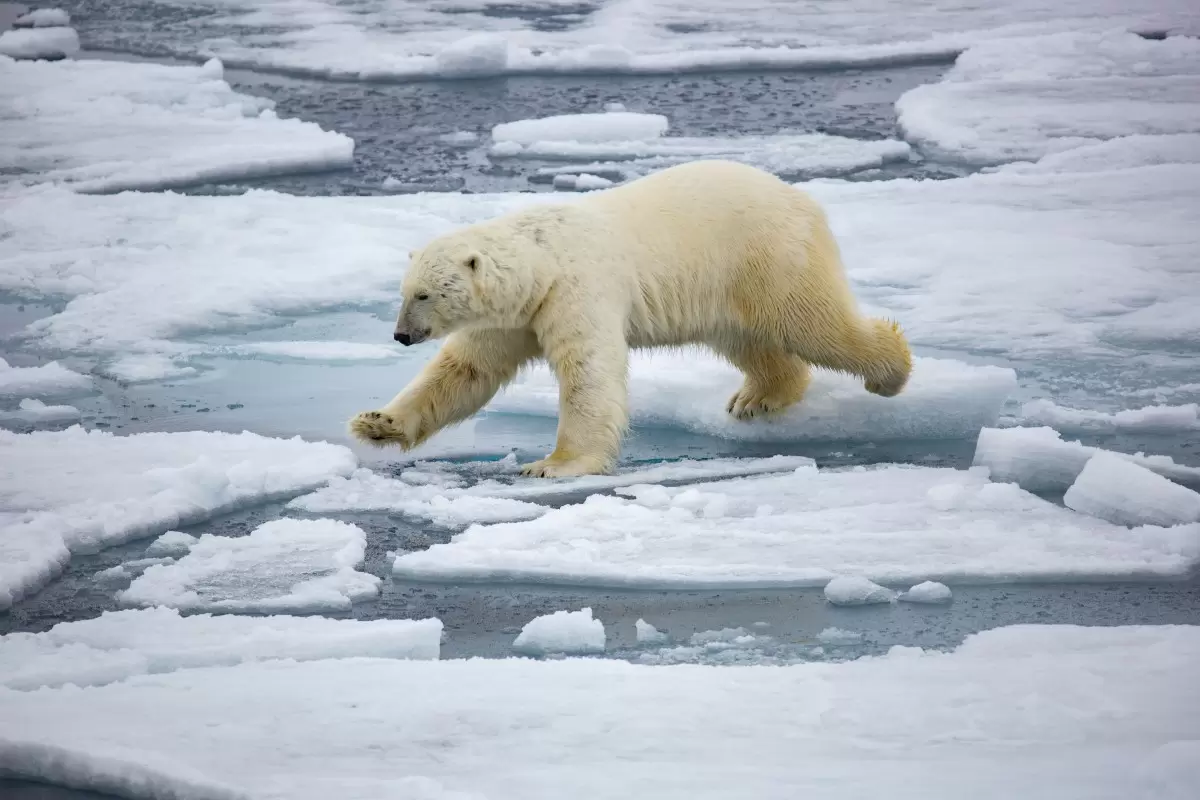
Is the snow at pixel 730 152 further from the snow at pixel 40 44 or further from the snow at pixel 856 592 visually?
the snow at pixel 856 592

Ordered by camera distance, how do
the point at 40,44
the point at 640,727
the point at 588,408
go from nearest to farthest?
1. the point at 640,727
2. the point at 588,408
3. the point at 40,44

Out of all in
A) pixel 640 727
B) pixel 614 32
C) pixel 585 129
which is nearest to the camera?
pixel 640 727

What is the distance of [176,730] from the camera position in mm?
2789

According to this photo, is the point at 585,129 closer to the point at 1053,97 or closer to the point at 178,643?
the point at 1053,97

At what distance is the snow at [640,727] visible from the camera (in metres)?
2.60

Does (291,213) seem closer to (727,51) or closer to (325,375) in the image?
(325,375)

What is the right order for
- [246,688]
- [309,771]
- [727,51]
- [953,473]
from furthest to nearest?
[727,51], [953,473], [246,688], [309,771]

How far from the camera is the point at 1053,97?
1003cm

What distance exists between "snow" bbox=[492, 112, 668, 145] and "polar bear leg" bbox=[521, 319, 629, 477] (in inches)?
190

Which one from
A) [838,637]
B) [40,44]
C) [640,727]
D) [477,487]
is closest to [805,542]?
[838,637]

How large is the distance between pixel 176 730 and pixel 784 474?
210 cm

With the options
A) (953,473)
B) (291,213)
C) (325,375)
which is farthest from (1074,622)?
(291,213)

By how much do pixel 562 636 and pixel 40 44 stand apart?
10.4m

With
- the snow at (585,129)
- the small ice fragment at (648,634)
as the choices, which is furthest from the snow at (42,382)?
the snow at (585,129)
